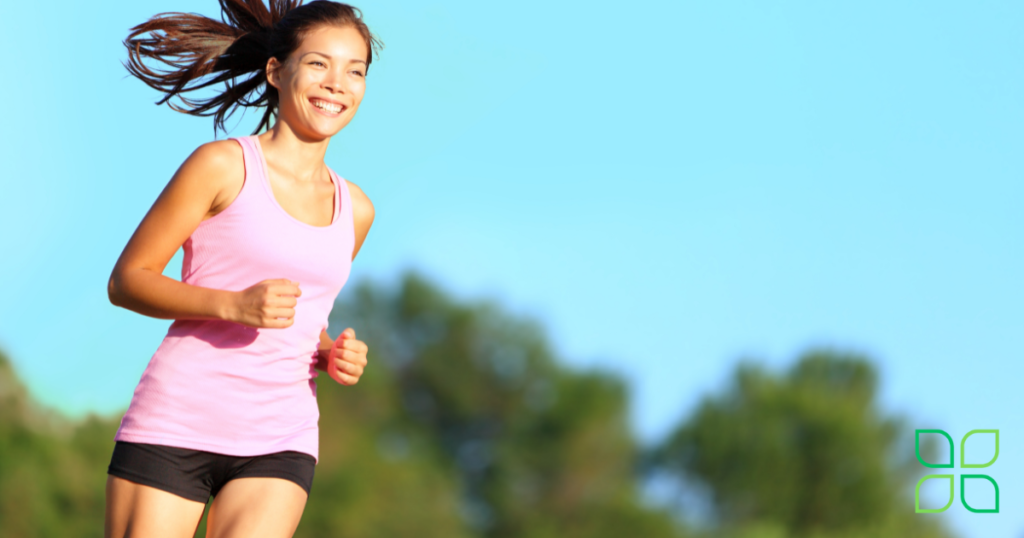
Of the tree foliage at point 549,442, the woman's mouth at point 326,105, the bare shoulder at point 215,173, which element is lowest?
the bare shoulder at point 215,173

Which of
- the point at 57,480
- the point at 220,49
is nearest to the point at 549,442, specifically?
the point at 57,480

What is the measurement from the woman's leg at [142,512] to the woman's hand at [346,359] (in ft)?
1.47

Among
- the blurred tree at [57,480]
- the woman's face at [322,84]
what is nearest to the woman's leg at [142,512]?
the woman's face at [322,84]

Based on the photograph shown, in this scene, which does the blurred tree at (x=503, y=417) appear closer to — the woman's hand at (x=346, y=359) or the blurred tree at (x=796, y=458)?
the blurred tree at (x=796, y=458)

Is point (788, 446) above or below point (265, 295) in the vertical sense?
above

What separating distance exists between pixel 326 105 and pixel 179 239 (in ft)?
1.61

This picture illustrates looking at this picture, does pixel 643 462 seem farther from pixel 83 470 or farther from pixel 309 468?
pixel 309 468

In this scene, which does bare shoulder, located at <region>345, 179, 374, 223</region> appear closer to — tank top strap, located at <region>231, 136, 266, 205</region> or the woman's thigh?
tank top strap, located at <region>231, 136, 266, 205</region>

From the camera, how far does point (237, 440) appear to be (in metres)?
2.45

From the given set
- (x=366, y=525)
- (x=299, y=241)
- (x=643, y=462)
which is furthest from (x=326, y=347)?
(x=643, y=462)

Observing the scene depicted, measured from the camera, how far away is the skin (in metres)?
2.35

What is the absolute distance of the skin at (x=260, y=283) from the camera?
2.35m

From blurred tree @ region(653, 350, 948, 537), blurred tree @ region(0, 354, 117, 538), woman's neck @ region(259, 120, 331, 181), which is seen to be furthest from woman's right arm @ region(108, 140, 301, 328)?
blurred tree @ region(653, 350, 948, 537)

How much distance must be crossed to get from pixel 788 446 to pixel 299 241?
2385 cm
